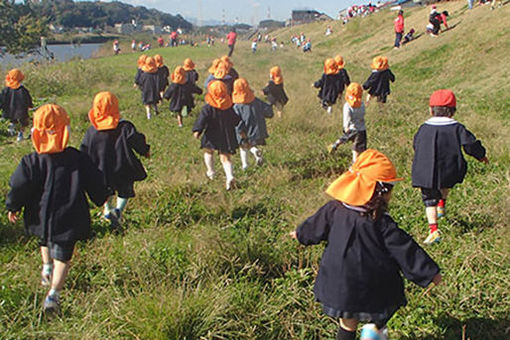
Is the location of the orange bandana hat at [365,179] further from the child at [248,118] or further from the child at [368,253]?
the child at [248,118]

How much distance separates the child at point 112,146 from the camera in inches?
189

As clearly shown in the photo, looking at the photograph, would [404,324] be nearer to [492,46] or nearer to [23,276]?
[23,276]

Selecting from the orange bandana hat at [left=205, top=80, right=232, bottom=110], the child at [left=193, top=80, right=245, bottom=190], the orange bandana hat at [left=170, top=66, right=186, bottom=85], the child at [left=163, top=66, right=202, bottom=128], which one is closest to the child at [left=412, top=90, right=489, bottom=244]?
the child at [left=193, top=80, right=245, bottom=190]

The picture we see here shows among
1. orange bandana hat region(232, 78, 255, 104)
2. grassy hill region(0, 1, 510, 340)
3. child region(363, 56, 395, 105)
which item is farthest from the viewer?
child region(363, 56, 395, 105)

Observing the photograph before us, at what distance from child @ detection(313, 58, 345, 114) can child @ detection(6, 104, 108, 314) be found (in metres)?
8.47

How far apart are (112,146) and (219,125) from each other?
A: 1.94 metres

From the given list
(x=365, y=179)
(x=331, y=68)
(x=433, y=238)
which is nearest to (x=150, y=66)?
(x=331, y=68)

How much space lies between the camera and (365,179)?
263 centimetres

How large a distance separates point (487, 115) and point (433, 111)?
612 centimetres

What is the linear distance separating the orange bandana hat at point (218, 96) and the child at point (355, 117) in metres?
1.98

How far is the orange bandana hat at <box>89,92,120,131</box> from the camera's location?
4715mm

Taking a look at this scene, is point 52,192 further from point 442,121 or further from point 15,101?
point 15,101

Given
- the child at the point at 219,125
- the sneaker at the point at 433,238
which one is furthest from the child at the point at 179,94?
the sneaker at the point at 433,238

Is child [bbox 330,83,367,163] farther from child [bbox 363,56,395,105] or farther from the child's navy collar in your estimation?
child [bbox 363,56,395,105]
